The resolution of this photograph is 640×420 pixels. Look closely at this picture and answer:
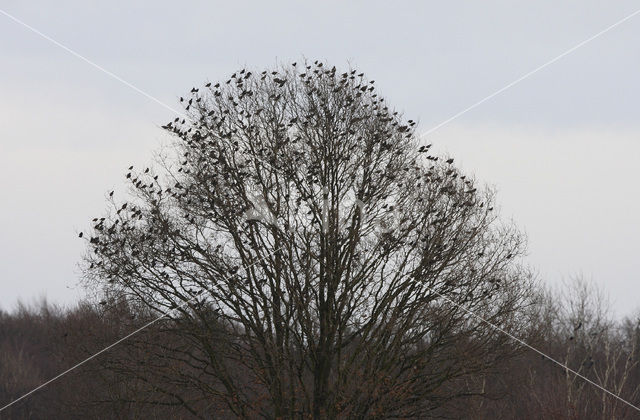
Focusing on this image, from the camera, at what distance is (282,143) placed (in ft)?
75.4

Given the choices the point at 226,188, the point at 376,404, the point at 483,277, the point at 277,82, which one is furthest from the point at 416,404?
the point at 277,82

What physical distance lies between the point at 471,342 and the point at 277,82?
8.80 meters

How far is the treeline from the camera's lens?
956 inches

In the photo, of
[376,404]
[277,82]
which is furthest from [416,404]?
[277,82]

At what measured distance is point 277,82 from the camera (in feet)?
75.6

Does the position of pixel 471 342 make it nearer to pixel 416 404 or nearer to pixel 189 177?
pixel 416 404

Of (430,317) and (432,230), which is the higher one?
(432,230)

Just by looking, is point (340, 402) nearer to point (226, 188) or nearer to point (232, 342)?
point (232, 342)

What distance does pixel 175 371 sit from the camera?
2350 centimetres

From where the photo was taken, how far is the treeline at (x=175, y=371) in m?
24.3

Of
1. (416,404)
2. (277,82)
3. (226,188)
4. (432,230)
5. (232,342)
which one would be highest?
(277,82)

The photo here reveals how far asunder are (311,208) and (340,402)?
484 centimetres

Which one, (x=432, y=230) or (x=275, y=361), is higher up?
(x=432, y=230)

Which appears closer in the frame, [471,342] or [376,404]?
[376,404]
